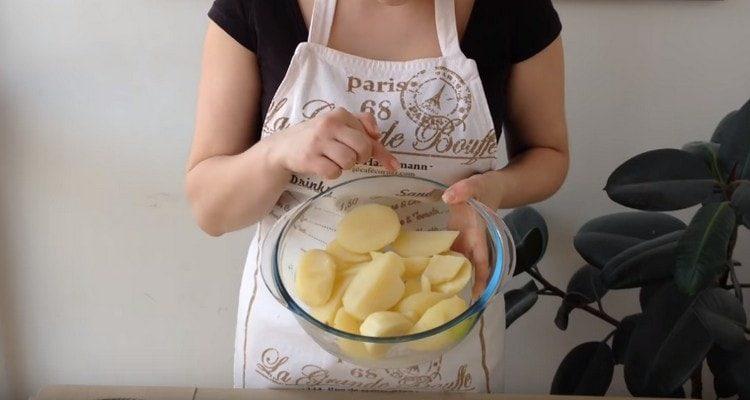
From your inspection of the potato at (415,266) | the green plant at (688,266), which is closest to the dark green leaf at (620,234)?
the green plant at (688,266)

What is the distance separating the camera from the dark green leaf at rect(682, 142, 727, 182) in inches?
34.2

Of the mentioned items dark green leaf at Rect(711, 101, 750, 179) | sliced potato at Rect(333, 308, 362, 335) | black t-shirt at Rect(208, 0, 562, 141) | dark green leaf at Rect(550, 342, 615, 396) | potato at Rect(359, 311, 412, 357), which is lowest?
dark green leaf at Rect(550, 342, 615, 396)

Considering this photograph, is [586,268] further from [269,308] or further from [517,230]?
[269,308]

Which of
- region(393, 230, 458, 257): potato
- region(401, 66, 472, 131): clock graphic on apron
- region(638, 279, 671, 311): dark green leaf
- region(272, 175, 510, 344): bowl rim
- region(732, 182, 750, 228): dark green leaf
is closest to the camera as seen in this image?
region(272, 175, 510, 344): bowl rim

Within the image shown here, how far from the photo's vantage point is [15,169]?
3.86 ft

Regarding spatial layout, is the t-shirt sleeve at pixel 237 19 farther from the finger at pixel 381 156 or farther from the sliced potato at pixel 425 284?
the sliced potato at pixel 425 284

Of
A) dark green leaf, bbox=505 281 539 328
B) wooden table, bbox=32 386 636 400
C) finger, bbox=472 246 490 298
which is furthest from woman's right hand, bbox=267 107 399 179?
dark green leaf, bbox=505 281 539 328

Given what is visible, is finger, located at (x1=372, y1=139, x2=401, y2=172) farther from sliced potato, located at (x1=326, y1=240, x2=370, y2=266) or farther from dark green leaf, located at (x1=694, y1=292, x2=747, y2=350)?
dark green leaf, located at (x1=694, y1=292, x2=747, y2=350)

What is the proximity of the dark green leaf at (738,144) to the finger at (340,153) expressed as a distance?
0.53 m

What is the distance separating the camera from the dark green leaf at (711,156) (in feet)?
2.85

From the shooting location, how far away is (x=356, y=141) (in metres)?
0.55

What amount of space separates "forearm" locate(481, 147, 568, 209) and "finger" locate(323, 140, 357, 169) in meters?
0.16

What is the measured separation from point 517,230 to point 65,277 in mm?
757

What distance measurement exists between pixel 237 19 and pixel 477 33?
0.71 feet
